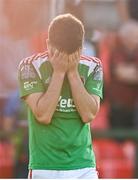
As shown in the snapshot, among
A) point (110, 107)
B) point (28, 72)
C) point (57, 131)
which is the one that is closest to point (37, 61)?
point (28, 72)

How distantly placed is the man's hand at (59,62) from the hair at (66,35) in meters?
0.02

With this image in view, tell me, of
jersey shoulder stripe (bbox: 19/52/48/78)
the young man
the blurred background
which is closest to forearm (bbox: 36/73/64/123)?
the young man

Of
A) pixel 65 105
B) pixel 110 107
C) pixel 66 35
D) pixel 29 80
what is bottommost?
pixel 110 107

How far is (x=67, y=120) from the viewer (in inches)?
120

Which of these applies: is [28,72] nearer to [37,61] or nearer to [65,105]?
[37,61]

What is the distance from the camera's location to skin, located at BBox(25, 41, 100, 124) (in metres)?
2.97

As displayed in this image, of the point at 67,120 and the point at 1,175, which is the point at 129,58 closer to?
the point at 1,175

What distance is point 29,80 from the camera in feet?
10.2

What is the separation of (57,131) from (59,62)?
11.6 inches

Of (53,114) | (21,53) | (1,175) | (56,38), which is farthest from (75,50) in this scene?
(1,175)

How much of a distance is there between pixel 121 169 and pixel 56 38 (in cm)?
372

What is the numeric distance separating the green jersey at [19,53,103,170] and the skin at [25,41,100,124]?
0.04 meters

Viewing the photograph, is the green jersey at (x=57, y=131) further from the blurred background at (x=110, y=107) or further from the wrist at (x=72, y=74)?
the blurred background at (x=110, y=107)

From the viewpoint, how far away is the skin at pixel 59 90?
2969mm
